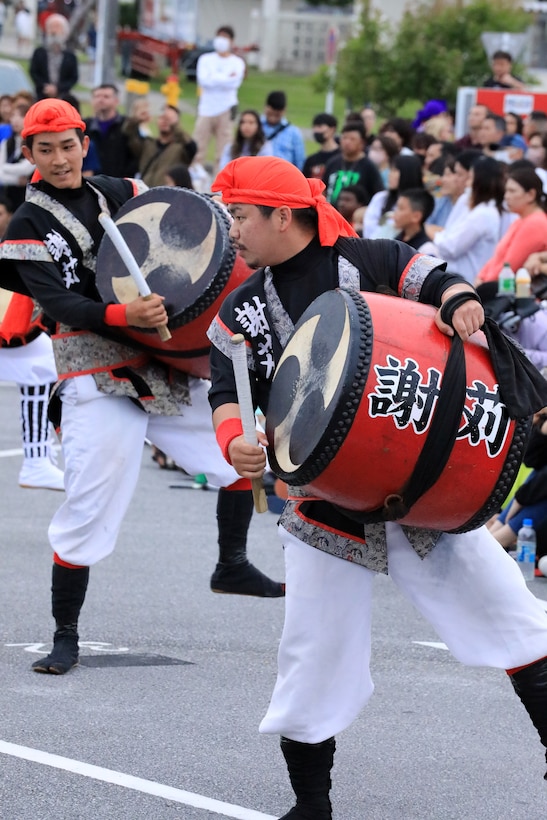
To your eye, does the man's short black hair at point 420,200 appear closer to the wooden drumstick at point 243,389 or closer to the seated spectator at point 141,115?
the seated spectator at point 141,115

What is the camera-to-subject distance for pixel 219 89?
15.6 m

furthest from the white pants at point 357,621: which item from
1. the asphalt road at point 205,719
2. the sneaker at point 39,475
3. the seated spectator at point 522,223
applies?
the seated spectator at point 522,223

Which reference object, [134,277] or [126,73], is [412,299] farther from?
[126,73]

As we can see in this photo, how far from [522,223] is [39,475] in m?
3.56

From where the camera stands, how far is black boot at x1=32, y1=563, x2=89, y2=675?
195 inches

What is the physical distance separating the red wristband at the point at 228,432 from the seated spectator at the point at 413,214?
18.8 feet

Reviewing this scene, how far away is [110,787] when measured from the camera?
3854mm

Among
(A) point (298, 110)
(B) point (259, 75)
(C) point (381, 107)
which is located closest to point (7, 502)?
(C) point (381, 107)

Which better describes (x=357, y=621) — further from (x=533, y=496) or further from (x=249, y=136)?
(x=249, y=136)

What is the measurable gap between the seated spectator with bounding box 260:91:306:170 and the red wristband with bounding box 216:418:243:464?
32.2 feet

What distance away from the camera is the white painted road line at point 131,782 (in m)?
3.72

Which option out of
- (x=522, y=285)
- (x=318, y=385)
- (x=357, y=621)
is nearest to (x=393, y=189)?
(x=522, y=285)

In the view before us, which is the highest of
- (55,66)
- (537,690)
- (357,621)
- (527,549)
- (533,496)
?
(55,66)

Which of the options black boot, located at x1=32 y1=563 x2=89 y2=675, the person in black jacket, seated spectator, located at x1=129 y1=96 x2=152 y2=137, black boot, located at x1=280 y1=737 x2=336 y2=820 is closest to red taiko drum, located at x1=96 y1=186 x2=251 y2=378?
black boot, located at x1=32 y1=563 x2=89 y2=675
